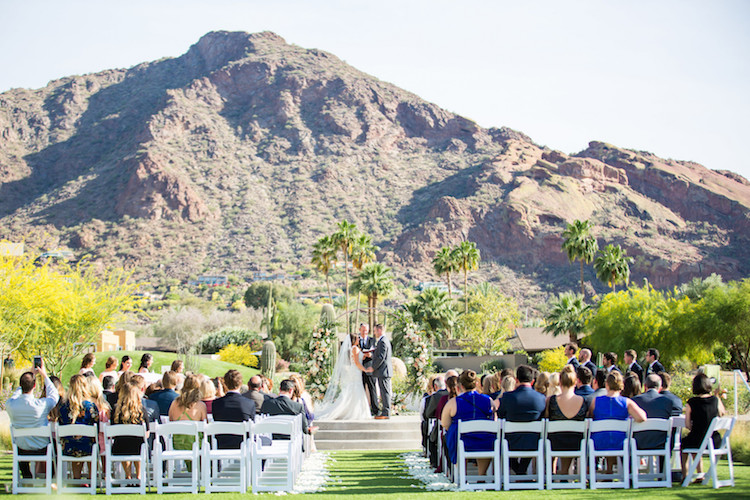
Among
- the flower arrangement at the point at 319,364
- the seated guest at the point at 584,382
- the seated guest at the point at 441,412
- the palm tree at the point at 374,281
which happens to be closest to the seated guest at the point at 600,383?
the seated guest at the point at 584,382

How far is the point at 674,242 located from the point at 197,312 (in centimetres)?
8799

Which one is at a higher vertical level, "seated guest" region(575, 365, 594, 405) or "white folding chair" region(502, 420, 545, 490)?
"seated guest" region(575, 365, 594, 405)

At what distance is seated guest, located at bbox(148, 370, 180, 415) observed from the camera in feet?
34.0

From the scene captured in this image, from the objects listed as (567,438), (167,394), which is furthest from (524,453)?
(167,394)

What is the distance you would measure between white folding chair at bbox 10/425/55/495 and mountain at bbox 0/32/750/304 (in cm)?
10838

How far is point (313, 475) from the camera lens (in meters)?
11.0

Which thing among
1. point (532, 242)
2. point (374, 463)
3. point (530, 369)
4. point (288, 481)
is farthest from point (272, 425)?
point (532, 242)

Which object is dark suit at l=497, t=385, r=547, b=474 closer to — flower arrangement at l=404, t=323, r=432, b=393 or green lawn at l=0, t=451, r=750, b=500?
green lawn at l=0, t=451, r=750, b=500

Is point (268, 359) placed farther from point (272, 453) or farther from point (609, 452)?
point (609, 452)

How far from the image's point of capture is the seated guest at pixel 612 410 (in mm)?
9172

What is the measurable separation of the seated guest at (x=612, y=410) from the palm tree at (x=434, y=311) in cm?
5448

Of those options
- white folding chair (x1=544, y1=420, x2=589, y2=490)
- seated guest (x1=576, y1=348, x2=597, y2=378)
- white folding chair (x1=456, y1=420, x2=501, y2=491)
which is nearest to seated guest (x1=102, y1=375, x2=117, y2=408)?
white folding chair (x1=456, y1=420, x2=501, y2=491)

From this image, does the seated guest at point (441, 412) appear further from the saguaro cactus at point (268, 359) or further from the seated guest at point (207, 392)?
the saguaro cactus at point (268, 359)

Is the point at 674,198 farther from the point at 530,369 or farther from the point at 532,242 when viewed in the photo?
the point at 530,369
